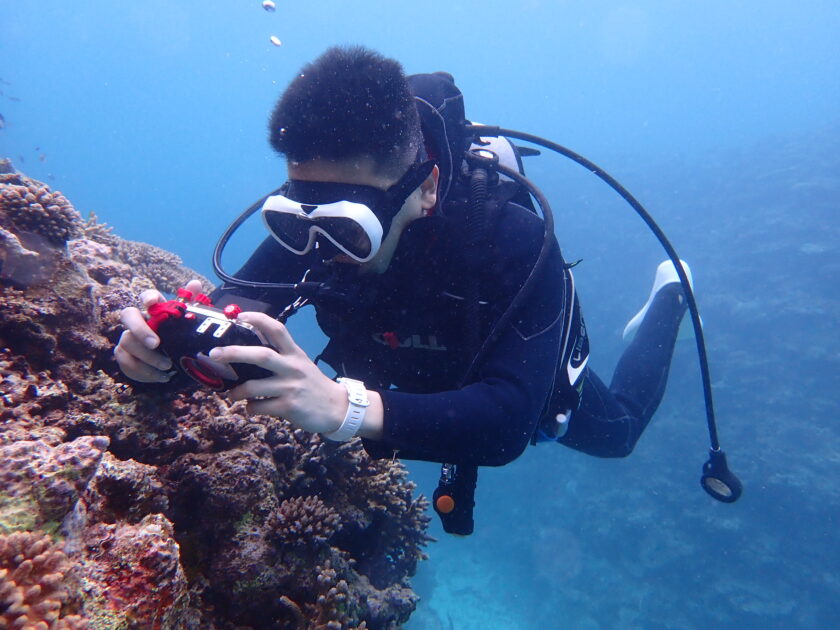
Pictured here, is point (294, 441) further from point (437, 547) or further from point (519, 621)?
point (437, 547)

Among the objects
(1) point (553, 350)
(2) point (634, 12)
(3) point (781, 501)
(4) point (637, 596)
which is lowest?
(4) point (637, 596)

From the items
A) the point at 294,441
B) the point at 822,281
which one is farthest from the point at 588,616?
the point at 822,281

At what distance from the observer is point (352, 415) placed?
1.84 m

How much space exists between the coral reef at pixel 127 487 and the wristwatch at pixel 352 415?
78cm

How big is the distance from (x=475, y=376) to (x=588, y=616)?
1663 cm

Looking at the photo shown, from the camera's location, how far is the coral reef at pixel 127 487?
162cm

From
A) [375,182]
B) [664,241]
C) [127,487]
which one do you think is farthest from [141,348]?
[664,241]

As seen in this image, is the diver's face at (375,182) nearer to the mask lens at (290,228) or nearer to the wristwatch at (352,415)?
the mask lens at (290,228)

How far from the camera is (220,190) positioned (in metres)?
148

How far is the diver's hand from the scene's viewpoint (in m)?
1.87

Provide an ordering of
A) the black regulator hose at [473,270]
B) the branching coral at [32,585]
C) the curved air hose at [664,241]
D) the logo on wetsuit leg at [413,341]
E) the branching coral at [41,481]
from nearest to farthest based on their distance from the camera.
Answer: the branching coral at [32,585] < the branching coral at [41,481] < the black regulator hose at [473,270] < the logo on wetsuit leg at [413,341] < the curved air hose at [664,241]

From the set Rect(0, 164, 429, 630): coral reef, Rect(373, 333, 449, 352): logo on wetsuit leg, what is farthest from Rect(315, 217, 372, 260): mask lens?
Rect(0, 164, 429, 630): coral reef

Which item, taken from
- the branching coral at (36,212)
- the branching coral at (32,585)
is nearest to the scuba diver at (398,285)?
the branching coral at (32,585)

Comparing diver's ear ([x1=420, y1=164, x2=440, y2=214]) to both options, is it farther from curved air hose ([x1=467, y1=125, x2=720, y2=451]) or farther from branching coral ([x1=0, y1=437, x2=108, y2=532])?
branching coral ([x1=0, y1=437, x2=108, y2=532])
